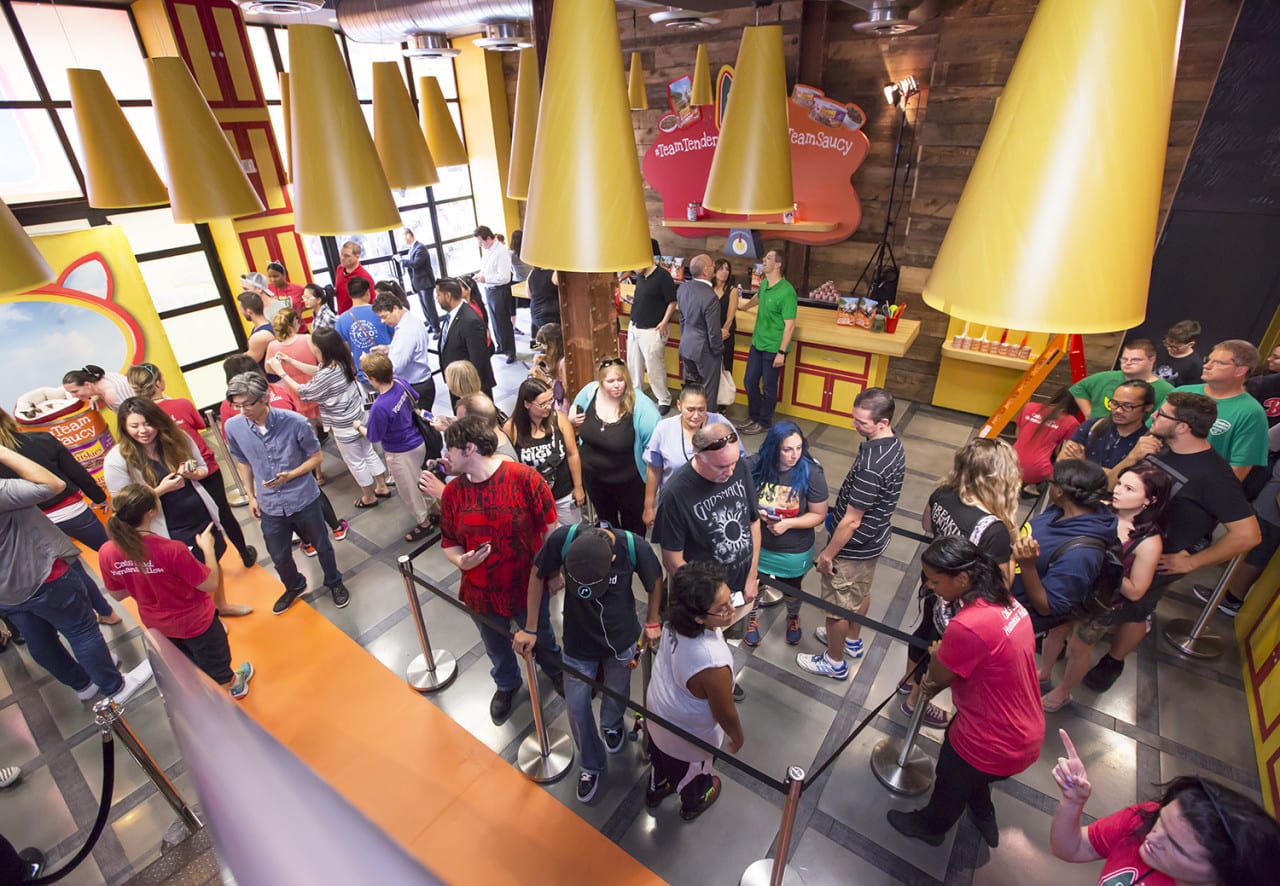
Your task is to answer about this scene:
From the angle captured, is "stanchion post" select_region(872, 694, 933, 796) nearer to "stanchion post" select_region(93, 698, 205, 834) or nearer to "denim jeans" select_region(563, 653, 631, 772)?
"denim jeans" select_region(563, 653, 631, 772)

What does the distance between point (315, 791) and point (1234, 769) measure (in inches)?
175

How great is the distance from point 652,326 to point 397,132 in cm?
397

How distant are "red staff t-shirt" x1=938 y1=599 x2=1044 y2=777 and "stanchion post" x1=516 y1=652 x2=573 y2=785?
1.90m

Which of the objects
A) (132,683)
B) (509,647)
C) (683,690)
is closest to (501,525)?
(509,647)

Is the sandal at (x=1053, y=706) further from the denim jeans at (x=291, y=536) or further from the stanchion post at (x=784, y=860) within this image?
the denim jeans at (x=291, y=536)

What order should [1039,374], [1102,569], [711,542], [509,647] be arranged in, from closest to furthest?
[1102,569], [711,542], [509,647], [1039,374]

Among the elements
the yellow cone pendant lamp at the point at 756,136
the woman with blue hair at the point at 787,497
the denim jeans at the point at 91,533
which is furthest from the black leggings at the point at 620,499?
the denim jeans at the point at 91,533

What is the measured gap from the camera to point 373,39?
19.6 feet

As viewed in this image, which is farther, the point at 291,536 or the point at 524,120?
the point at 291,536

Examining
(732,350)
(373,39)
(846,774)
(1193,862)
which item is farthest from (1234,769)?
(373,39)

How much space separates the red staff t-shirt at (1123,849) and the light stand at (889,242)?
5.40m

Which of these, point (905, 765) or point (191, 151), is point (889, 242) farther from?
point (191, 151)

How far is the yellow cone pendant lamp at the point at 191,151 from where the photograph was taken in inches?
80.4

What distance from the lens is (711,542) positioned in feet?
10.0
